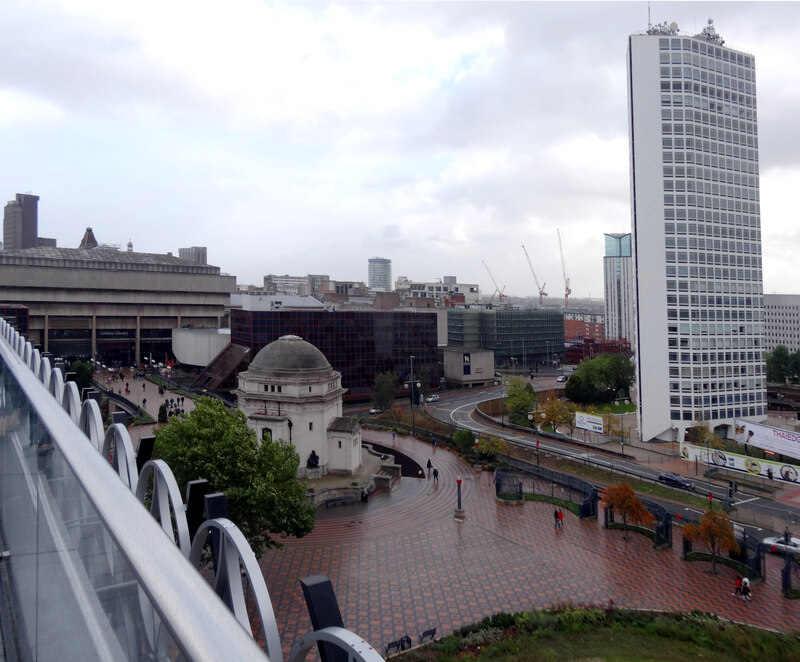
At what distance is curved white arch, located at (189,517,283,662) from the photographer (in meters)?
2.84

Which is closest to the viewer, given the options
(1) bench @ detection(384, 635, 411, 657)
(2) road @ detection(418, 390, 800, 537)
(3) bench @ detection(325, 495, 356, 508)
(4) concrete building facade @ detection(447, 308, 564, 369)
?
(1) bench @ detection(384, 635, 411, 657)

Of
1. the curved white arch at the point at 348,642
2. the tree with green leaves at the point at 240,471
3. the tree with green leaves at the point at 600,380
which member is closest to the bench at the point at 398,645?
the tree with green leaves at the point at 240,471

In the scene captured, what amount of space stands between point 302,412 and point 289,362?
138 inches

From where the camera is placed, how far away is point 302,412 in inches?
1407

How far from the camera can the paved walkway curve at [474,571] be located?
2031 centimetres

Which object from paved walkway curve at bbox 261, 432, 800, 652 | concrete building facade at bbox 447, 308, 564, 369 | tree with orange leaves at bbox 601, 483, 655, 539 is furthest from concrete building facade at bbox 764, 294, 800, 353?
paved walkway curve at bbox 261, 432, 800, 652

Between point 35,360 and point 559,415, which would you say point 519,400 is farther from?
point 35,360

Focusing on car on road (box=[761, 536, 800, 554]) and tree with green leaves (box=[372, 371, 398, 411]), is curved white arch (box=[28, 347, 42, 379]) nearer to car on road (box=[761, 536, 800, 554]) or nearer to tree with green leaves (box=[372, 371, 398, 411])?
car on road (box=[761, 536, 800, 554])

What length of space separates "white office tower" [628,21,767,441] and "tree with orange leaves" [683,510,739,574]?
93.6ft

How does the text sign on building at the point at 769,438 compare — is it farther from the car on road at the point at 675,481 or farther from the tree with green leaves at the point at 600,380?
the tree with green leaves at the point at 600,380

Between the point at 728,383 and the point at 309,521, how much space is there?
4711 centimetres

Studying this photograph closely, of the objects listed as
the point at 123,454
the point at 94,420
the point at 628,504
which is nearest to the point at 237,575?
the point at 123,454

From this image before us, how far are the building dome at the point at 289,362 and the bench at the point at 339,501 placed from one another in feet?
27.4

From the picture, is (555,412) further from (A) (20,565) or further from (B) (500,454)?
(A) (20,565)
